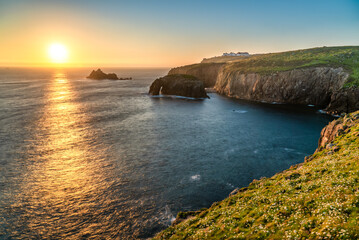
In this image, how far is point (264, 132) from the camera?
6041 cm

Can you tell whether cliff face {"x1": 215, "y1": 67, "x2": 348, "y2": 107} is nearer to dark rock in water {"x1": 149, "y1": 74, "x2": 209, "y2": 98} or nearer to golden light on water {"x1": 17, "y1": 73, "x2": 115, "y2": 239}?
dark rock in water {"x1": 149, "y1": 74, "x2": 209, "y2": 98}

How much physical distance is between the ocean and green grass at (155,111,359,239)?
852cm

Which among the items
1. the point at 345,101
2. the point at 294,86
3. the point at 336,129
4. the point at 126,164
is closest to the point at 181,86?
the point at 294,86

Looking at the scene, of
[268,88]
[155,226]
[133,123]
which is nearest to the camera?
[155,226]

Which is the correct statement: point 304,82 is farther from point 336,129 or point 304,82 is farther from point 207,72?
point 207,72

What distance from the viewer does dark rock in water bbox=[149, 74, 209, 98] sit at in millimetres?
126188

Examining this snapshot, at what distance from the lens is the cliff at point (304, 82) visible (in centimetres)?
8275

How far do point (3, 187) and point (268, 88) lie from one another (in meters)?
113

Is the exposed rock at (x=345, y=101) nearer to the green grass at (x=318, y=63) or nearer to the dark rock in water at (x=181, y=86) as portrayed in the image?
the green grass at (x=318, y=63)

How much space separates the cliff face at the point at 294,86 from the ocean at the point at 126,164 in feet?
79.5

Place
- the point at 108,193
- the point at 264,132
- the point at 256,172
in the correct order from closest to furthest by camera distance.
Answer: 1. the point at 108,193
2. the point at 256,172
3. the point at 264,132

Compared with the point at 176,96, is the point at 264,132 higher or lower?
lower

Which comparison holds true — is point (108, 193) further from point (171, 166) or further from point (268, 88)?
point (268, 88)

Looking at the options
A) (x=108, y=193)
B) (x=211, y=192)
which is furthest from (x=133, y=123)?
(x=211, y=192)
